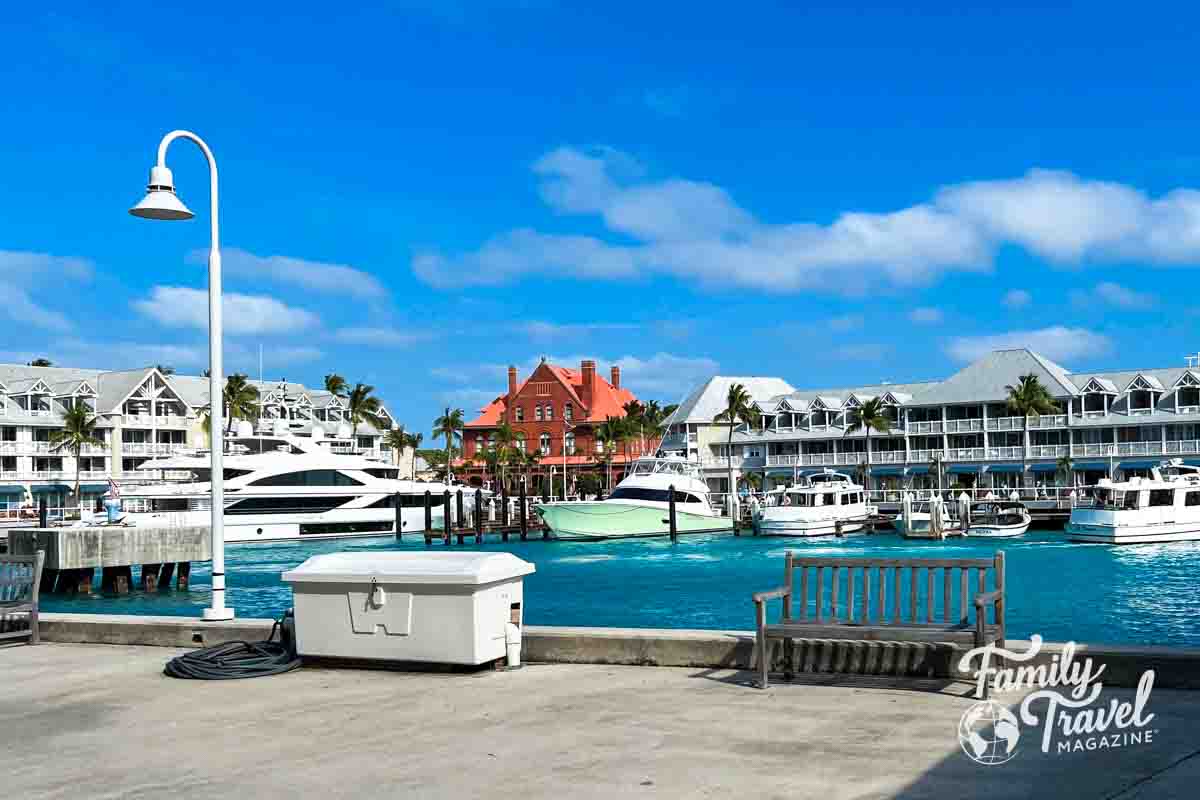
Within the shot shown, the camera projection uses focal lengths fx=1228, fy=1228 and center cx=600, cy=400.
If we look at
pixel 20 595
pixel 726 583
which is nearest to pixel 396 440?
pixel 726 583

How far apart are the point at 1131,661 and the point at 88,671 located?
A: 9.17 metres

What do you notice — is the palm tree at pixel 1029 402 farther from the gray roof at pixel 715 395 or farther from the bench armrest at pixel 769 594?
the bench armrest at pixel 769 594

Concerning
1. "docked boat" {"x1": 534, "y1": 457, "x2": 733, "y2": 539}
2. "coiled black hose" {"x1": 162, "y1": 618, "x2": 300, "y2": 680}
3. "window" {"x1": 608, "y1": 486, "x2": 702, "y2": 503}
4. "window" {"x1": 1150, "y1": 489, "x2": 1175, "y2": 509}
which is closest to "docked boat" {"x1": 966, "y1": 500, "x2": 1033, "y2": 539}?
"window" {"x1": 1150, "y1": 489, "x2": 1175, "y2": 509}

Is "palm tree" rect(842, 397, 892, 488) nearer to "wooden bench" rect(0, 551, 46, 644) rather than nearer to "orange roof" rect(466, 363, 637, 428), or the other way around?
"orange roof" rect(466, 363, 637, 428)

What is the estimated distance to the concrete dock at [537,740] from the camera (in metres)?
6.90

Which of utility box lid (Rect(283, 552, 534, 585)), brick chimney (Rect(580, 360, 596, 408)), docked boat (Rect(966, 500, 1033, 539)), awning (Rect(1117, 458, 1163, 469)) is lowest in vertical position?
docked boat (Rect(966, 500, 1033, 539))

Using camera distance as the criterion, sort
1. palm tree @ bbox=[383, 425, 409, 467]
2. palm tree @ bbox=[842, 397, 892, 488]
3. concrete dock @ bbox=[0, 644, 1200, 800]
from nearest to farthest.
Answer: concrete dock @ bbox=[0, 644, 1200, 800], palm tree @ bbox=[842, 397, 892, 488], palm tree @ bbox=[383, 425, 409, 467]

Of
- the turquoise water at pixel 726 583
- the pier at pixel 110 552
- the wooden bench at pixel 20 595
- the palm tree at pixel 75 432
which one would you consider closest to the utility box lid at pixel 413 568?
the wooden bench at pixel 20 595

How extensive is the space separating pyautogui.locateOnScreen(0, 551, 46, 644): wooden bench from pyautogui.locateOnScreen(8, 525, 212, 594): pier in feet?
62.6

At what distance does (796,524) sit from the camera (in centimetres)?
7069

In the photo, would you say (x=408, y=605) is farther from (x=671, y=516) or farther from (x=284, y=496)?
(x=284, y=496)

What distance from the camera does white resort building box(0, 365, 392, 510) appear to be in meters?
91.0

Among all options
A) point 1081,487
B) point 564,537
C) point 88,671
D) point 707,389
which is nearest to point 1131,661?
point 88,671

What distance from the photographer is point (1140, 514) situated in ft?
195
